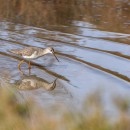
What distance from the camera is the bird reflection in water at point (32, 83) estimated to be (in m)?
11.9

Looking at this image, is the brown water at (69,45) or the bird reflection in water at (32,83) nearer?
the brown water at (69,45)

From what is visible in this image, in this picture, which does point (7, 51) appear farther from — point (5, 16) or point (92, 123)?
point (92, 123)

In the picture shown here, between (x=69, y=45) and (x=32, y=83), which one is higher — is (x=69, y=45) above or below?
above

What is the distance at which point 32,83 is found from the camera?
1231 cm

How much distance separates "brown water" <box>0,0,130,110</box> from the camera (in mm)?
11805

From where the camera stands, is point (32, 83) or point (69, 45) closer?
point (32, 83)

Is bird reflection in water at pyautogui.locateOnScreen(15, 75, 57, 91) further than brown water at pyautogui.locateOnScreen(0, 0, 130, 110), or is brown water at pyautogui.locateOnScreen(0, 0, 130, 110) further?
bird reflection in water at pyautogui.locateOnScreen(15, 75, 57, 91)

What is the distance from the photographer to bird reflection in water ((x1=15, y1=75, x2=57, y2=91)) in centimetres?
1193

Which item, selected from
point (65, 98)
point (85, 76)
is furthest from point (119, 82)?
point (65, 98)

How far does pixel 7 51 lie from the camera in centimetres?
1500

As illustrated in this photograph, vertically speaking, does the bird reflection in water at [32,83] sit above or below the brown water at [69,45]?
below

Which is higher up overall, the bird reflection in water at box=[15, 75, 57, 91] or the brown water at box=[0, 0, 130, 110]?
the brown water at box=[0, 0, 130, 110]

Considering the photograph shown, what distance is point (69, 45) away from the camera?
51.9 ft

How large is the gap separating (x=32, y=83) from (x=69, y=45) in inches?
148
